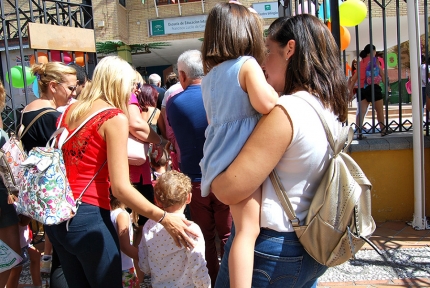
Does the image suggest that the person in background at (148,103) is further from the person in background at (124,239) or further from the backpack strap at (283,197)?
the backpack strap at (283,197)

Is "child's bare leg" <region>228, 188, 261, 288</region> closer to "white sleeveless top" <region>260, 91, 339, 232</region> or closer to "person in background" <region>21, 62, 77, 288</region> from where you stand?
"white sleeveless top" <region>260, 91, 339, 232</region>

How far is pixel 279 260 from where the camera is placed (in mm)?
1416

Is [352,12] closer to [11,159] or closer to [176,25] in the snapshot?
[11,159]

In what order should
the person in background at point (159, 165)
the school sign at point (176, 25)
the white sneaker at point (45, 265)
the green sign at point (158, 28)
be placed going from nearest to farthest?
the white sneaker at point (45, 265), the person in background at point (159, 165), the school sign at point (176, 25), the green sign at point (158, 28)

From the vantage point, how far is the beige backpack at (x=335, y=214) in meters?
1.36

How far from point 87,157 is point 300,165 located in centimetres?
117

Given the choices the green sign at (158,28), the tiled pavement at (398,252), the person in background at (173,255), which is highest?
the green sign at (158,28)

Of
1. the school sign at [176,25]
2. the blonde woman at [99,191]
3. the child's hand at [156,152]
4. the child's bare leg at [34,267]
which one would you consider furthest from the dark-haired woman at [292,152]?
the school sign at [176,25]

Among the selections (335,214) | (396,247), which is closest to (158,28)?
(396,247)

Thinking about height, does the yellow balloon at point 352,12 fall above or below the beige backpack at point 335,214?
above

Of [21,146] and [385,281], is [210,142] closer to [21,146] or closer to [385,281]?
[21,146]

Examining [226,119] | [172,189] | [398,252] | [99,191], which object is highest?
[226,119]

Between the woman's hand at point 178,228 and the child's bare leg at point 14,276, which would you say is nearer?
the woman's hand at point 178,228

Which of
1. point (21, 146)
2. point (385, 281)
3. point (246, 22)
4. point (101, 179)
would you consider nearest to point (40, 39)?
point (21, 146)
